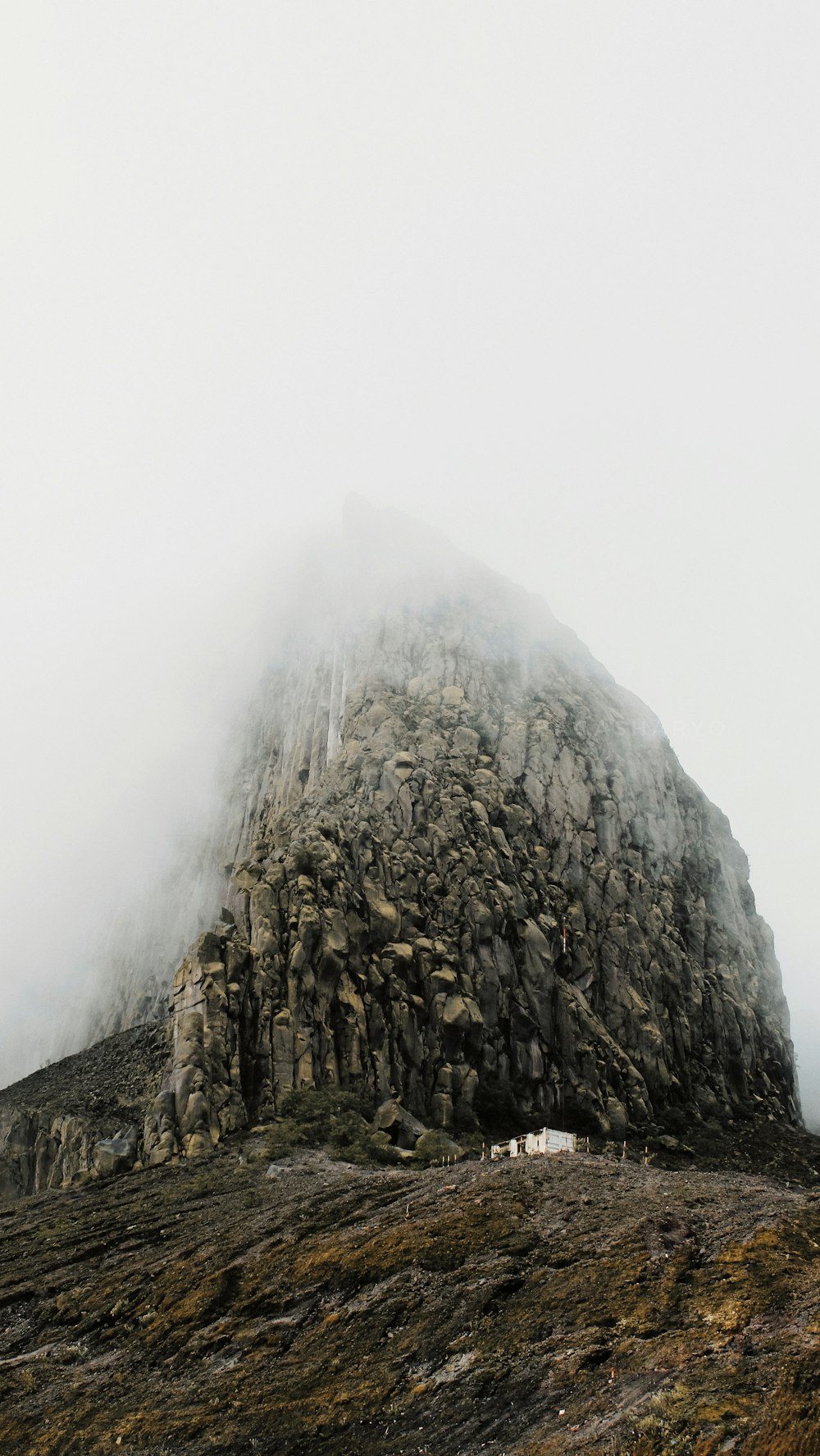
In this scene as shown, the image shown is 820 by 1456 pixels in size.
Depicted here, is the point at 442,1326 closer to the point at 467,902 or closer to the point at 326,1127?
the point at 326,1127

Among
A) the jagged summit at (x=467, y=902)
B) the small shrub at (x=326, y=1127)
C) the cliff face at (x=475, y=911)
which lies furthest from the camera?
the jagged summit at (x=467, y=902)

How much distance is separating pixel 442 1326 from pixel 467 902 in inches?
2229

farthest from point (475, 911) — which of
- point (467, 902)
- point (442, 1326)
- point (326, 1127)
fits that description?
point (442, 1326)

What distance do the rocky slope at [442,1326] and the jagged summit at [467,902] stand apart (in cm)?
2522

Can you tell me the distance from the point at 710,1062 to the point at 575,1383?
79734 millimetres

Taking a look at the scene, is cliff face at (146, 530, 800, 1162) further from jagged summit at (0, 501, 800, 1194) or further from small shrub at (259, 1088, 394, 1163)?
small shrub at (259, 1088, 394, 1163)

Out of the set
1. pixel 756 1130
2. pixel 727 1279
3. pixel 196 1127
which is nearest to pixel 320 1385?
pixel 727 1279

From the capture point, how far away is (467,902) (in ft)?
251

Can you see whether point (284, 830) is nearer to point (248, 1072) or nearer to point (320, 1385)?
point (248, 1072)

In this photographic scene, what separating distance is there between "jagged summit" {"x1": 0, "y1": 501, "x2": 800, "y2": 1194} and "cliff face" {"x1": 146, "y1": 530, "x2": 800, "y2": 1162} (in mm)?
224

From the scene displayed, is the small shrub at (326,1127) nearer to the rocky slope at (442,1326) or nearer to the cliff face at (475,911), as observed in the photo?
the cliff face at (475,911)

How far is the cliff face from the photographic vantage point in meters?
62.7

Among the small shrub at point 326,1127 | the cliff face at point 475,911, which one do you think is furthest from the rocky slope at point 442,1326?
the cliff face at point 475,911

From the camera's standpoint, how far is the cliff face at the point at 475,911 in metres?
62.7
